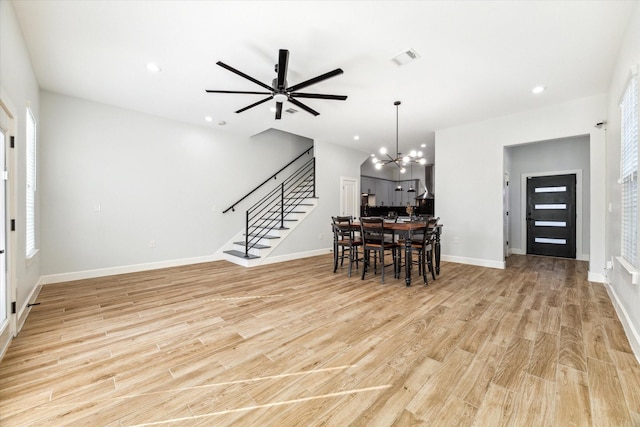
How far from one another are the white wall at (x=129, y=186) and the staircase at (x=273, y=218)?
1.25 ft

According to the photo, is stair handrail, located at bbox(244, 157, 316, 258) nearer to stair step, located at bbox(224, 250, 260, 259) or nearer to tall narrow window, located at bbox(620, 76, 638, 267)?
stair step, located at bbox(224, 250, 260, 259)

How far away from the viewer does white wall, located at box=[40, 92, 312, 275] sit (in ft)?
13.6

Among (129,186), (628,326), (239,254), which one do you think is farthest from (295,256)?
(628,326)

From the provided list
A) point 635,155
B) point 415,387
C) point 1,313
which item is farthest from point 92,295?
point 635,155

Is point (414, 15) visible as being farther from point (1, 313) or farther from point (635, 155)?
point (1, 313)

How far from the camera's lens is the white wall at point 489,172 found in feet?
13.5

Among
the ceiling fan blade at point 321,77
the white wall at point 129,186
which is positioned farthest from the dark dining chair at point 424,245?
the white wall at point 129,186

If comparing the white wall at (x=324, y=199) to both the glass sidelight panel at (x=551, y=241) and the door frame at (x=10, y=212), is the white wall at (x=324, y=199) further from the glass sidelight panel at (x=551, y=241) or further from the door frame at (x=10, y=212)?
the glass sidelight panel at (x=551, y=241)

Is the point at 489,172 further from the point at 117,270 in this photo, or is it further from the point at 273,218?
the point at 117,270

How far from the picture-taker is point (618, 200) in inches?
121

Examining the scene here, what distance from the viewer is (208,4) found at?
234cm

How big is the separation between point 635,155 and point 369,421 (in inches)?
121

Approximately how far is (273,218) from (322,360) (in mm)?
5240

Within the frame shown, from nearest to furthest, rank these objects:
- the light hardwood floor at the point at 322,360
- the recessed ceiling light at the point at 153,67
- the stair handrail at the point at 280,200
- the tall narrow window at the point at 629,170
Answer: the light hardwood floor at the point at 322,360
the tall narrow window at the point at 629,170
the recessed ceiling light at the point at 153,67
the stair handrail at the point at 280,200
